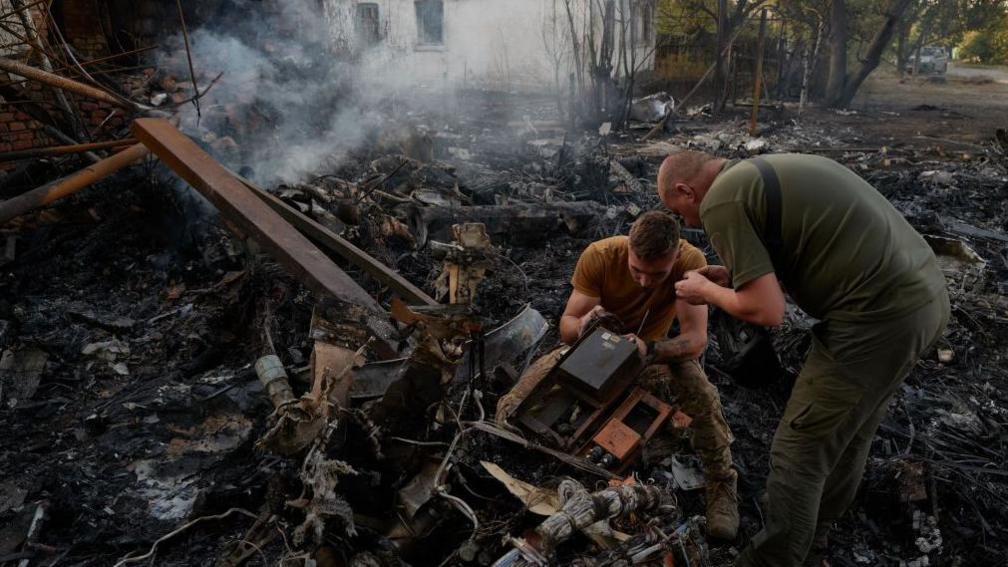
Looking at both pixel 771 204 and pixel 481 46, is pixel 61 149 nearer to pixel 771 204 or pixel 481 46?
pixel 771 204

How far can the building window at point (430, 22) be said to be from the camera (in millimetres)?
19188

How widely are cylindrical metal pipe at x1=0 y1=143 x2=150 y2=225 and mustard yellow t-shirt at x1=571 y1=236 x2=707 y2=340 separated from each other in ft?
13.7

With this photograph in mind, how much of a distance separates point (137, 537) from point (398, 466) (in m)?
1.54

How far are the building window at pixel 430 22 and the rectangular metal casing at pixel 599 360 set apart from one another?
61.3ft

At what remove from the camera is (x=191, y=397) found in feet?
12.5

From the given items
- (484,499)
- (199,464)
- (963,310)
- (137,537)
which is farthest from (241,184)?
(963,310)

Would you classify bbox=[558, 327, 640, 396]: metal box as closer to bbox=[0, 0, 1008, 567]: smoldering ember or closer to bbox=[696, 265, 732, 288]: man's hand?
bbox=[0, 0, 1008, 567]: smoldering ember

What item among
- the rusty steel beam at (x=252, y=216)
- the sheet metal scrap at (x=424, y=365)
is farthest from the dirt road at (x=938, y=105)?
the sheet metal scrap at (x=424, y=365)

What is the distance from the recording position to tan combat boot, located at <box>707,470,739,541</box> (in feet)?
9.73

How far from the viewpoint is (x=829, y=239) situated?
2.20 metres

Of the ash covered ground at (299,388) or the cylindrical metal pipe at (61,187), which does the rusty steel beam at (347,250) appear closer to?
the ash covered ground at (299,388)

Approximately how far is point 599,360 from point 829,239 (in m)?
0.99

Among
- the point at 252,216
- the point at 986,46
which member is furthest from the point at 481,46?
the point at 986,46

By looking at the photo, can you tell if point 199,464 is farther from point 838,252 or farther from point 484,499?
point 838,252
